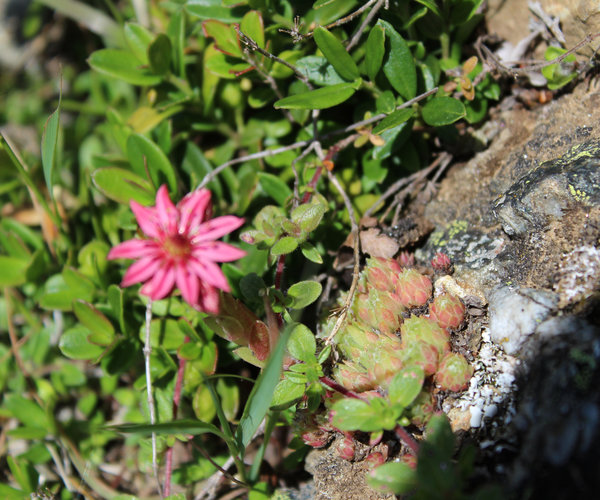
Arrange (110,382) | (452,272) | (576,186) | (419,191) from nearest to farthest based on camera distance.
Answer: (576,186), (452,272), (419,191), (110,382)

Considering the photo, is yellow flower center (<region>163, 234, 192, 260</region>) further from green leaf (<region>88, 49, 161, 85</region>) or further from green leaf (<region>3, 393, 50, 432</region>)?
green leaf (<region>3, 393, 50, 432</region>)

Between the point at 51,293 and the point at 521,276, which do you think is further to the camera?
the point at 51,293

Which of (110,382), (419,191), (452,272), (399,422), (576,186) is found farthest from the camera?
(110,382)

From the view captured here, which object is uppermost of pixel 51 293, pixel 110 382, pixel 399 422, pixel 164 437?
pixel 399 422

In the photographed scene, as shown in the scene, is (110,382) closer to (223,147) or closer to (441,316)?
(223,147)

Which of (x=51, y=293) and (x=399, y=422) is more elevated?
(x=399, y=422)

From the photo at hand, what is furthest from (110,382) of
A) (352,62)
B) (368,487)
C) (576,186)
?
(576,186)

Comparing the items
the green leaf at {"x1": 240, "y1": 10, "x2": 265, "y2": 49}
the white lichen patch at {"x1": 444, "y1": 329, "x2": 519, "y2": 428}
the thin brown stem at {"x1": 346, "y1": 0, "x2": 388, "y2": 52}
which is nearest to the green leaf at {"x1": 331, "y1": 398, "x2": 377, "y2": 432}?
the white lichen patch at {"x1": 444, "y1": 329, "x2": 519, "y2": 428}
